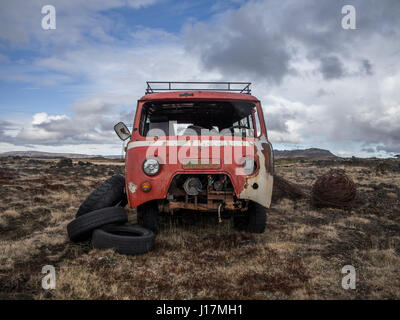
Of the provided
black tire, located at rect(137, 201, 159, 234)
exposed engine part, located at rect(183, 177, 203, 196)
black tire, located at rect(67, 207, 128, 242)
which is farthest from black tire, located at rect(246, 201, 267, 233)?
black tire, located at rect(67, 207, 128, 242)

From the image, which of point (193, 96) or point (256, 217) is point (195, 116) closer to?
point (193, 96)

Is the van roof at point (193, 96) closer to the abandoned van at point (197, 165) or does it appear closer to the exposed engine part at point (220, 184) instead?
the abandoned van at point (197, 165)

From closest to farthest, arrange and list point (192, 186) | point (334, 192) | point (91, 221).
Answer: point (91, 221), point (192, 186), point (334, 192)

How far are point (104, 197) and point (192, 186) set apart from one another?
5.44 feet

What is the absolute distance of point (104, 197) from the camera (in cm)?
470

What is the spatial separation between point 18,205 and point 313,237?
7.59 meters

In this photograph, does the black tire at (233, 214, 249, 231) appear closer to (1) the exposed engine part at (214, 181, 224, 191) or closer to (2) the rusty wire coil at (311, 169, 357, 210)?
(1) the exposed engine part at (214, 181, 224, 191)

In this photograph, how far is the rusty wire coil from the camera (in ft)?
24.5

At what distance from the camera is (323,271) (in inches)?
132

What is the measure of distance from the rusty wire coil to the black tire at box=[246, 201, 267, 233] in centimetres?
364

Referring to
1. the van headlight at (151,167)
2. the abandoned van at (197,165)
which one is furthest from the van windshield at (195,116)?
the van headlight at (151,167)

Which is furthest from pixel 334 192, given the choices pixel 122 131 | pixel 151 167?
pixel 122 131
